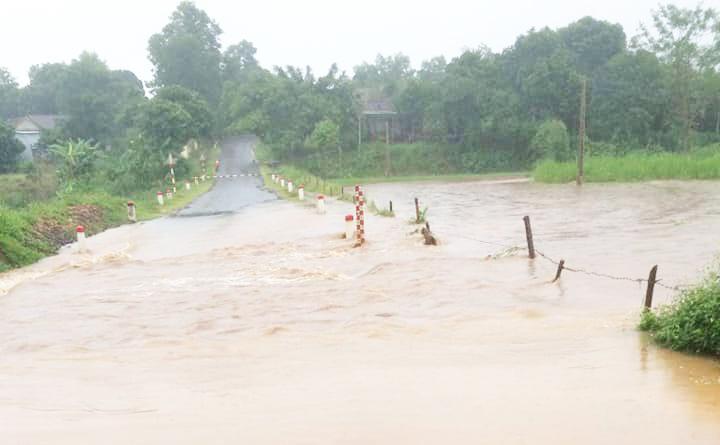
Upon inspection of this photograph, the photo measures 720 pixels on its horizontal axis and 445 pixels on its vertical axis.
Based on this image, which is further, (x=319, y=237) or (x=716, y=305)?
(x=319, y=237)

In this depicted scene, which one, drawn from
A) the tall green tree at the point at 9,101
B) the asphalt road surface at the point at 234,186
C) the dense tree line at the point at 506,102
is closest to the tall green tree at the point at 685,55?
the dense tree line at the point at 506,102

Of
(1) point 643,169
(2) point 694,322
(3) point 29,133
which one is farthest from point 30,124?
(2) point 694,322

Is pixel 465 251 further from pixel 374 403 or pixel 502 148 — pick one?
pixel 502 148

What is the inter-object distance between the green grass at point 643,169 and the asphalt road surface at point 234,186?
16.9m

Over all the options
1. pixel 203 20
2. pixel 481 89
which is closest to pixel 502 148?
pixel 481 89

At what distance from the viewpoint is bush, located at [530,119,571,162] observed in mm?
45250

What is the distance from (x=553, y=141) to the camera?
45.4 metres

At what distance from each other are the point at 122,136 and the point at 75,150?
22.4 metres

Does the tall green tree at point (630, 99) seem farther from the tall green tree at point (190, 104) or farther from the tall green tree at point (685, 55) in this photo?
the tall green tree at point (190, 104)

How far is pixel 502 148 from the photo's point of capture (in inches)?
2035

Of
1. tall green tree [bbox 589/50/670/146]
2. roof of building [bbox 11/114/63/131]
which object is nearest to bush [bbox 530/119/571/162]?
tall green tree [bbox 589/50/670/146]

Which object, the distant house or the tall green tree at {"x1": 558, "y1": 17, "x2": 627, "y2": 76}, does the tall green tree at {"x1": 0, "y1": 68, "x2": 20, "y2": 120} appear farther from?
the tall green tree at {"x1": 558, "y1": 17, "x2": 627, "y2": 76}

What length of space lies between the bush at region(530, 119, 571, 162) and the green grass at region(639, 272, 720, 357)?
40.0 metres

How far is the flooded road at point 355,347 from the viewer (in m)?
4.65
